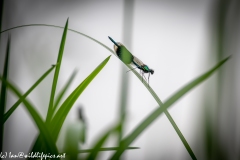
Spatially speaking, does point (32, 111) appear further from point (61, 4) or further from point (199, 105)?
point (61, 4)

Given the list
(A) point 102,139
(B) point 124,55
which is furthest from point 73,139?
(B) point 124,55

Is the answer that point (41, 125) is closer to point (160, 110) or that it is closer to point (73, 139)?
point (73, 139)

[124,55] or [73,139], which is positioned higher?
[124,55]

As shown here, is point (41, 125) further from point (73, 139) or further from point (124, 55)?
point (124, 55)

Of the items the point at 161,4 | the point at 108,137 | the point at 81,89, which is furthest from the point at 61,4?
the point at 108,137

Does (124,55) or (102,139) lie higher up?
(124,55)

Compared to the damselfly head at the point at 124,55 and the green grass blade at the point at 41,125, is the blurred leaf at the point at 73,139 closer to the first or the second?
the green grass blade at the point at 41,125

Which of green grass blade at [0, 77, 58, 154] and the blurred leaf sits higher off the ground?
green grass blade at [0, 77, 58, 154]

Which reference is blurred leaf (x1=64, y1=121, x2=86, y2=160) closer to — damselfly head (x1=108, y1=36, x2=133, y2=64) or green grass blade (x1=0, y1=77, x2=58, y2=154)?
green grass blade (x1=0, y1=77, x2=58, y2=154)

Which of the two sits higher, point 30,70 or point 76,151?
point 30,70

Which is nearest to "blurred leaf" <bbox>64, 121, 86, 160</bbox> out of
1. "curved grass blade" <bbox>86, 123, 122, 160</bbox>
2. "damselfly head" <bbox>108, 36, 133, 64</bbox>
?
"curved grass blade" <bbox>86, 123, 122, 160</bbox>

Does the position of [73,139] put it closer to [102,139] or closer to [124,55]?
[102,139]
